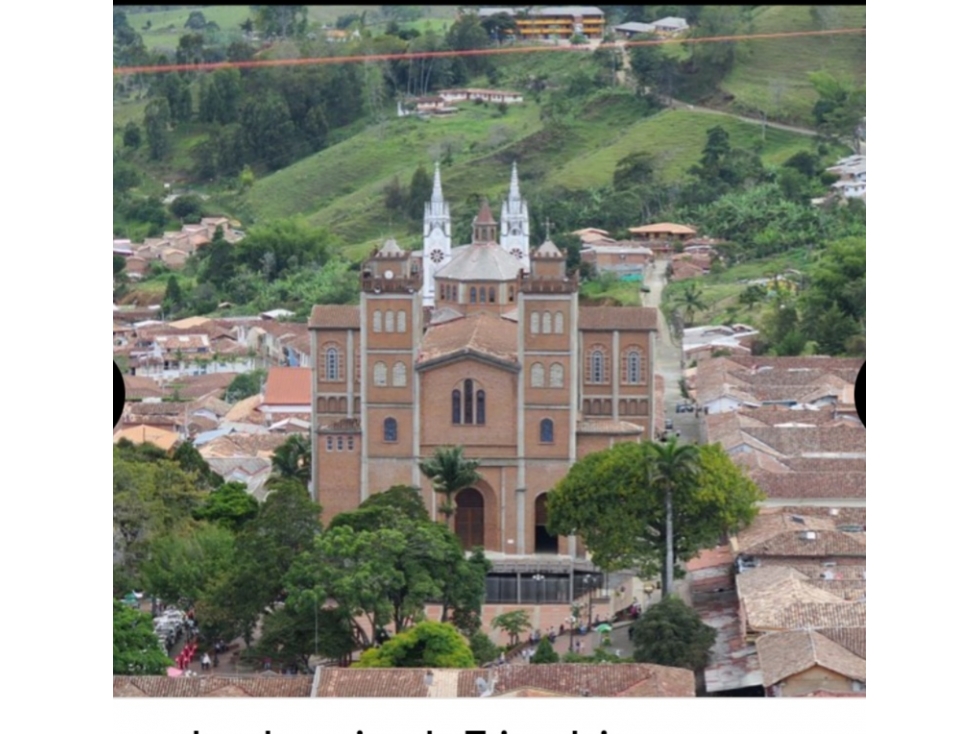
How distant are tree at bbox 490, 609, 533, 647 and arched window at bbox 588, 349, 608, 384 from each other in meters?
5.33

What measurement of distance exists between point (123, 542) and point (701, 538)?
598 centimetres

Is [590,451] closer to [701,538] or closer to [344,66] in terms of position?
[701,538]

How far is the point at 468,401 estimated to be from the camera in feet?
98.1

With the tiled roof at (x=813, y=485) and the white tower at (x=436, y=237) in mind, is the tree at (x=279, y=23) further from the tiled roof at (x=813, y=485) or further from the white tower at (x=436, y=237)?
the tiled roof at (x=813, y=485)

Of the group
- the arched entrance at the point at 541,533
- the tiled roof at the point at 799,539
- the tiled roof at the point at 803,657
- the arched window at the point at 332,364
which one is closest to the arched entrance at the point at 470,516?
the arched entrance at the point at 541,533

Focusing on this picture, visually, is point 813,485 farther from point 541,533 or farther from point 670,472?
point 670,472

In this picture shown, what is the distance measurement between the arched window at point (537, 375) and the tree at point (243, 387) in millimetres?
15466

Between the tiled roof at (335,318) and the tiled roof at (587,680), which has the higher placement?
the tiled roof at (335,318)

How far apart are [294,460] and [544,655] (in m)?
8.48

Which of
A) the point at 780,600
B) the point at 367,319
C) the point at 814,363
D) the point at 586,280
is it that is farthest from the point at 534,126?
the point at 780,600

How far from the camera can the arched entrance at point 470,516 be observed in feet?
98.1

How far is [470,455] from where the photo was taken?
29859mm

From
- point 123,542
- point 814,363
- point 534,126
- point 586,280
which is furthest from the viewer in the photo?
point 534,126

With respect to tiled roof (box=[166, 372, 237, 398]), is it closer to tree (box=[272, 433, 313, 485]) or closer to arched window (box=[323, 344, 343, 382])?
tree (box=[272, 433, 313, 485])
